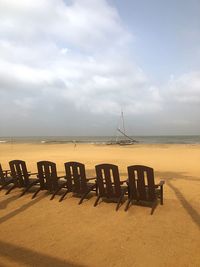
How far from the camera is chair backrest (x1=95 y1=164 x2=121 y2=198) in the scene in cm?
626

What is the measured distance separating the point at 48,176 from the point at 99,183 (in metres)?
1.63

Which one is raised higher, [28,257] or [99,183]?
[99,183]

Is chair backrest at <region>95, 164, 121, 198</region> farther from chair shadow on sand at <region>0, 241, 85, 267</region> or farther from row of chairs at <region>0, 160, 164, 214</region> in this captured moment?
chair shadow on sand at <region>0, 241, 85, 267</region>

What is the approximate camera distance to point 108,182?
20.9 feet

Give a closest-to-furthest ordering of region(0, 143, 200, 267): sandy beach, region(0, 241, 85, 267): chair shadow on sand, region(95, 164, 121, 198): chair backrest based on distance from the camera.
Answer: region(0, 241, 85, 267): chair shadow on sand
region(0, 143, 200, 267): sandy beach
region(95, 164, 121, 198): chair backrest

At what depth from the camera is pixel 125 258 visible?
13.2ft

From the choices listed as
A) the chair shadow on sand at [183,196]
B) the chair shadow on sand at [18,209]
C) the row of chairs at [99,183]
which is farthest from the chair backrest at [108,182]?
the chair shadow on sand at [18,209]

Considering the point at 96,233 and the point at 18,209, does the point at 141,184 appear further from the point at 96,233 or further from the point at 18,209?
the point at 18,209

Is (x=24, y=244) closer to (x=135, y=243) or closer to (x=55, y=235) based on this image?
(x=55, y=235)

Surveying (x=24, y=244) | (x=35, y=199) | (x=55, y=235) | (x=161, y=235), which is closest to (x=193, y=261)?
(x=161, y=235)

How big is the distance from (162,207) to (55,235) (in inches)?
106

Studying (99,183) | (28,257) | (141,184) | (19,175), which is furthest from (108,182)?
(19,175)

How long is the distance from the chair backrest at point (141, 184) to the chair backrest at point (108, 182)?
32cm

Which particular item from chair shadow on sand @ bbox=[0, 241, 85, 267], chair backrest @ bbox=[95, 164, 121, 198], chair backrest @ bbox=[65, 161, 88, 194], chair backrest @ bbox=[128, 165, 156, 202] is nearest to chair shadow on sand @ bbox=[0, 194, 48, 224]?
chair backrest @ bbox=[65, 161, 88, 194]
